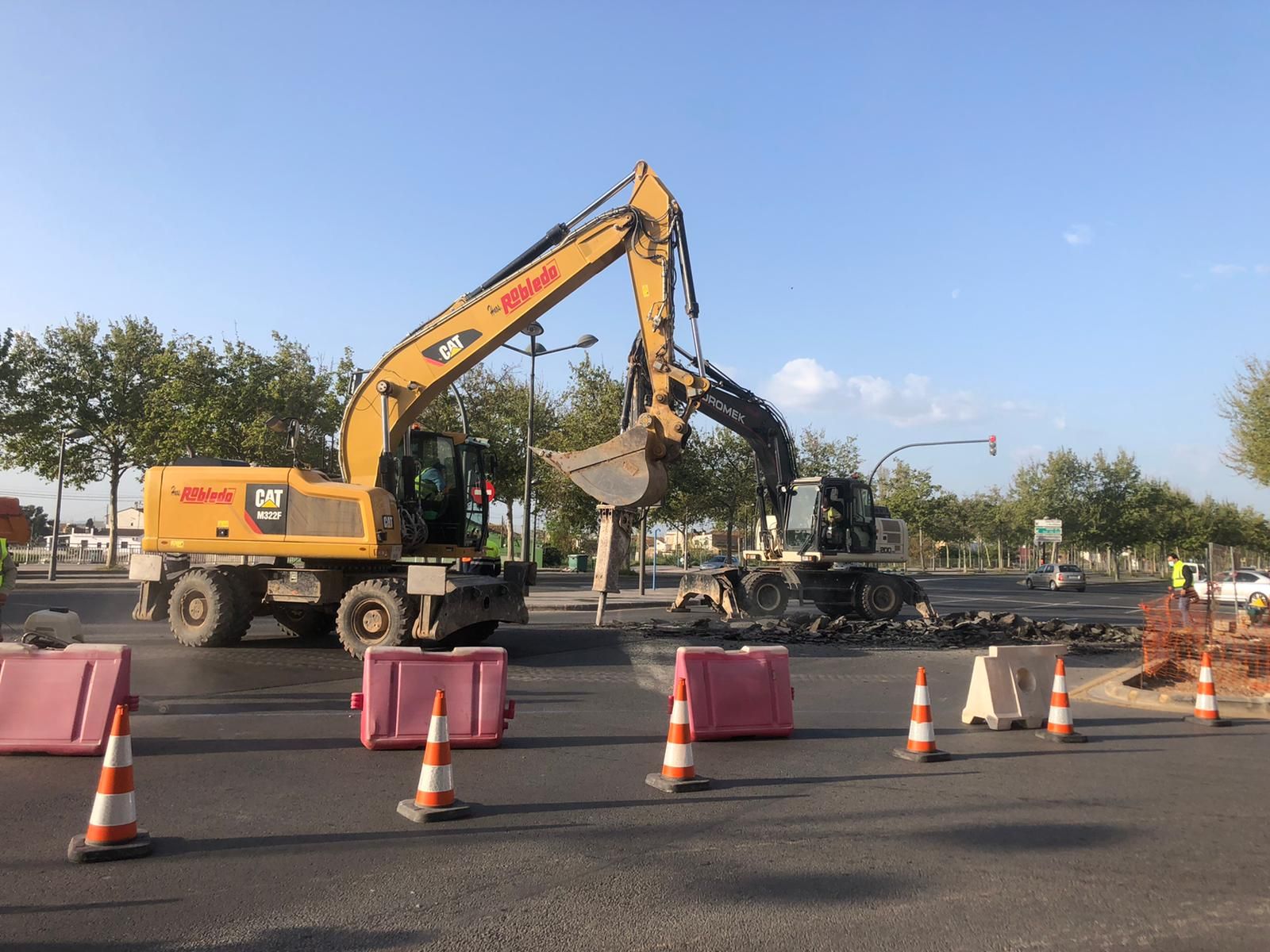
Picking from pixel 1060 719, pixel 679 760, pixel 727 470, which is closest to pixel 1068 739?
pixel 1060 719

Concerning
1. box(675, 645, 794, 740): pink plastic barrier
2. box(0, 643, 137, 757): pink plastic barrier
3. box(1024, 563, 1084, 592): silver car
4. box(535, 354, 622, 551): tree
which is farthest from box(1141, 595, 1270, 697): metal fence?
box(1024, 563, 1084, 592): silver car

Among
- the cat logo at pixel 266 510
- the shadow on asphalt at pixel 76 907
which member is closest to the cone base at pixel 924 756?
the shadow on asphalt at pixel 76 907

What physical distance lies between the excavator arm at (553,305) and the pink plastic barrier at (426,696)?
6.64 metres

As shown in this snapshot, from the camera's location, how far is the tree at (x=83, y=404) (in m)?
37.3

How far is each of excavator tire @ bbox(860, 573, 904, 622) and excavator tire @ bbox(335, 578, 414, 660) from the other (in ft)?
39.6

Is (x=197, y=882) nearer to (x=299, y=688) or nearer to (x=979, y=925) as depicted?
(x=979, y=925)

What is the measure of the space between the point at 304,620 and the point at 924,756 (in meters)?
10.9

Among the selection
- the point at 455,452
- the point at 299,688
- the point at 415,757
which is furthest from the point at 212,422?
the point at 415,757

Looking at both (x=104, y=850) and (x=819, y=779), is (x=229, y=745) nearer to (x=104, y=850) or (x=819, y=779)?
(x=104, y=850)

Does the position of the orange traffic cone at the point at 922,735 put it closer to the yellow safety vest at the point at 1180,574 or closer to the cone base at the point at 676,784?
the cone base at the point at 676,784

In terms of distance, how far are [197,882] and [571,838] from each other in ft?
6.37

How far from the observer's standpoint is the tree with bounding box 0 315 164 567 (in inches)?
1469

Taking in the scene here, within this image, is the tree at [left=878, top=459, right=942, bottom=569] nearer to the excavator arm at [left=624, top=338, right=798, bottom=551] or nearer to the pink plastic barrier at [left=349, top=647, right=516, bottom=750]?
the excavator arm at [left=624, top=338, right=798, bottom=551]

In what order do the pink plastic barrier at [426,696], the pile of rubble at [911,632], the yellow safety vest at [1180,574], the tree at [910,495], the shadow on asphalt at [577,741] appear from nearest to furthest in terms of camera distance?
the pink plastic barrier at [426,696] → the shadow on asphalt at [577,741] → the pile of rubble at [911,632] → the yellow safety vest at [1180,574] → the tree at [910,495]
